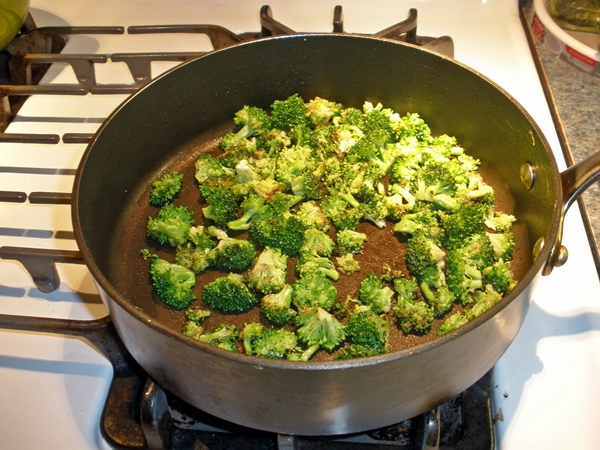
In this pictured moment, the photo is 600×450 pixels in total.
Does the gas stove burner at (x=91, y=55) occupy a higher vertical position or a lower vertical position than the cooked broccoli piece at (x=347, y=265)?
higher

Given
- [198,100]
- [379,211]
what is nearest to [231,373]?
[379,211]

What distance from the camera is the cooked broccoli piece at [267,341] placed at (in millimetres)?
1119

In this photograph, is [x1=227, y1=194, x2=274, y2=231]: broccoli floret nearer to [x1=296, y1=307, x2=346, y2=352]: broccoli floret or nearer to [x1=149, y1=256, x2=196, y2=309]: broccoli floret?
[x1=149, y1=256, x2=196, y2=309]: broccoli floret

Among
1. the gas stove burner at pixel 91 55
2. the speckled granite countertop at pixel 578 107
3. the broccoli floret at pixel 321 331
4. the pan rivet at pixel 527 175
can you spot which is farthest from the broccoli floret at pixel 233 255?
the speckled granite countertop at pixel 578 107

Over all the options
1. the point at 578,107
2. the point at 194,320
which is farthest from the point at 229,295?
the point at 578,107

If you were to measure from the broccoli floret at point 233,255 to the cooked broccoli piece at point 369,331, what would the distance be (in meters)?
0.29

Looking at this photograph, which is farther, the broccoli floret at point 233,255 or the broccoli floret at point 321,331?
the broccoli floret at point 233,255

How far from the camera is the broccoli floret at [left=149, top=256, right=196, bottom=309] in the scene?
123 cm

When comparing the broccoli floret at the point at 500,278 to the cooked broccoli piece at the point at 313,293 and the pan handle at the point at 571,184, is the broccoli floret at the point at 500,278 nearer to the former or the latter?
the pan handle at the point at 571,184

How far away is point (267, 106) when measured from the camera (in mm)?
1696

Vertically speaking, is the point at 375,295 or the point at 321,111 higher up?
the point at 321,111

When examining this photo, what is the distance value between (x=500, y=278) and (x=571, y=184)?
26cm

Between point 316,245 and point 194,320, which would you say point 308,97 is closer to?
point 316,245

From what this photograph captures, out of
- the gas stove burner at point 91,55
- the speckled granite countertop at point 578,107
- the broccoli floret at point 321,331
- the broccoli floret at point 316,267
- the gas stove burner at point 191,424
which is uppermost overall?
the gas stove burner at point 91,55
